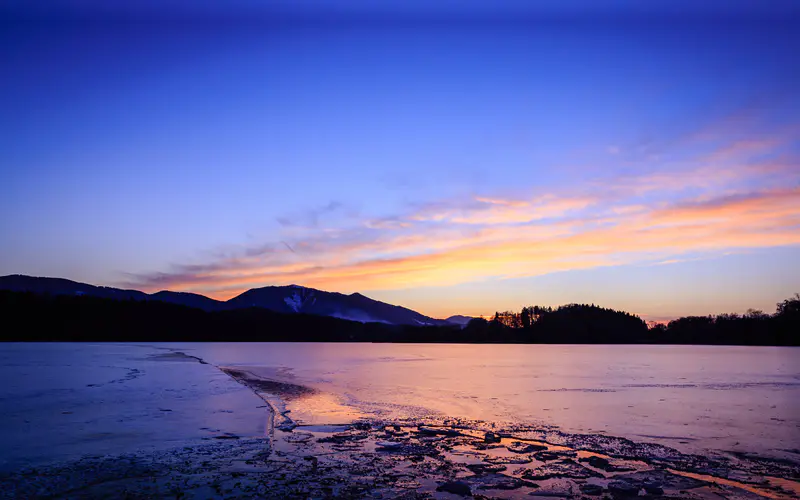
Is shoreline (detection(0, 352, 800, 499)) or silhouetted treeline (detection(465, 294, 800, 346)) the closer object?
shoreline (detection(0, 352, 800, 499))

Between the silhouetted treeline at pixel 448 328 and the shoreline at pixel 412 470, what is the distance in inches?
5792

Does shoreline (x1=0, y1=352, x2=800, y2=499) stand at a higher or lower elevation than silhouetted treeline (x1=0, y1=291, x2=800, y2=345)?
lower

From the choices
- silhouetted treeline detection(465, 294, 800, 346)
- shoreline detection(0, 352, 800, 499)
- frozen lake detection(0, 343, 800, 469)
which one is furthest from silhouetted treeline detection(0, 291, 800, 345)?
shoreline detection(0, 352, 800, 499)

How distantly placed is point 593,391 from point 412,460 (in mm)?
15689

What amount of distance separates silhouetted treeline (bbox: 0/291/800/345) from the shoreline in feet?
483

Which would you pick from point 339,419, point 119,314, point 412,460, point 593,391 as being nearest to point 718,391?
point 593,391

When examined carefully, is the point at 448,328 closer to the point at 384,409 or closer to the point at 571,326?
the point at 571,326

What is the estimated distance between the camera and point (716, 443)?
11.7 metres

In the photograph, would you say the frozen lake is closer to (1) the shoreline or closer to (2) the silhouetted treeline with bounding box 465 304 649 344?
(1) the shoreline

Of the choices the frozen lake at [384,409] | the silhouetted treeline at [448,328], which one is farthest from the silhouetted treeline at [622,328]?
the frozen lake at [384,409]

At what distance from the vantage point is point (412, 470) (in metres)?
9.07

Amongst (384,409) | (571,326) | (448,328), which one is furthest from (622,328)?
(384,409)

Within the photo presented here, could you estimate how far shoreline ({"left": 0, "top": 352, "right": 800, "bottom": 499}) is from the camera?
7812mm

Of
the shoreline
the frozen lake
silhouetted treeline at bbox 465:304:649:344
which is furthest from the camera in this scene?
silhouetted treeline at bbox 465:304:649:344
